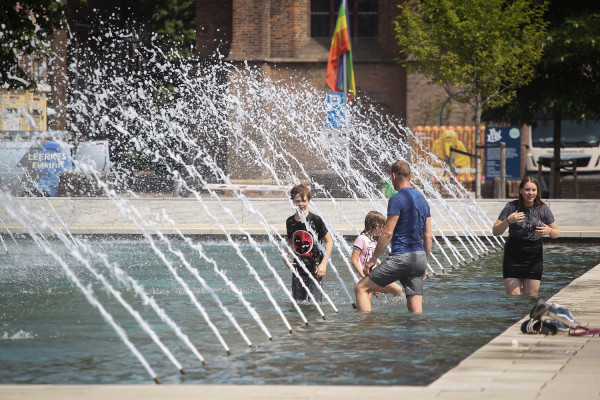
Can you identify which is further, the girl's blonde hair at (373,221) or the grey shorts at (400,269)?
the girl's blonde hair at (373,221)

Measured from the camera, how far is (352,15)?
1624 inches

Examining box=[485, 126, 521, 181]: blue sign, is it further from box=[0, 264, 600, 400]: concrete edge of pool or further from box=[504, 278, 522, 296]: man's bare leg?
box=[0, 264, 600, 400]: concrete edge of pool

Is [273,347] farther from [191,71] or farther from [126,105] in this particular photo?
[126,105]

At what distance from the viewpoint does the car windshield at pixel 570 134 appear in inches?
1406

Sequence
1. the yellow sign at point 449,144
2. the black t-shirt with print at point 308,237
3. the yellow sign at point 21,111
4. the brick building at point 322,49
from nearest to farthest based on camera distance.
Answer: the black t-shirt with print at point 308,237
the yellow sign at point 449,144
the brick building at point 322,49
the yellow sign at point 21,111

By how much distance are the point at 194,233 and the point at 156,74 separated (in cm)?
3222

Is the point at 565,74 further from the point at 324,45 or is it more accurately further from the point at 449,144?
the point at 324,45

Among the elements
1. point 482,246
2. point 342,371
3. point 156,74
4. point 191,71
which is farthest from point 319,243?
point 156,74

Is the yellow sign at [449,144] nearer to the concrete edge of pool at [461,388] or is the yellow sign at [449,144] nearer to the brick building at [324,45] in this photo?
the brick building at [324,45]

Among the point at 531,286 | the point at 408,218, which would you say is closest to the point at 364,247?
the point at 408,218

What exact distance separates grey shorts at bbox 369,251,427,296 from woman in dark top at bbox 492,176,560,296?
64.3 inches

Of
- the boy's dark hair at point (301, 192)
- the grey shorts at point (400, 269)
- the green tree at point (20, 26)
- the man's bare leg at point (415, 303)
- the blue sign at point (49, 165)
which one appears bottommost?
the blue sign at point (49, 165)

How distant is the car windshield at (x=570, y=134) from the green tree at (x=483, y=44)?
17.1ft

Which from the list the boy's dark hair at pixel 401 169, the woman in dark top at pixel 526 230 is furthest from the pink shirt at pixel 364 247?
the woman in dark top at pixel 526 230
